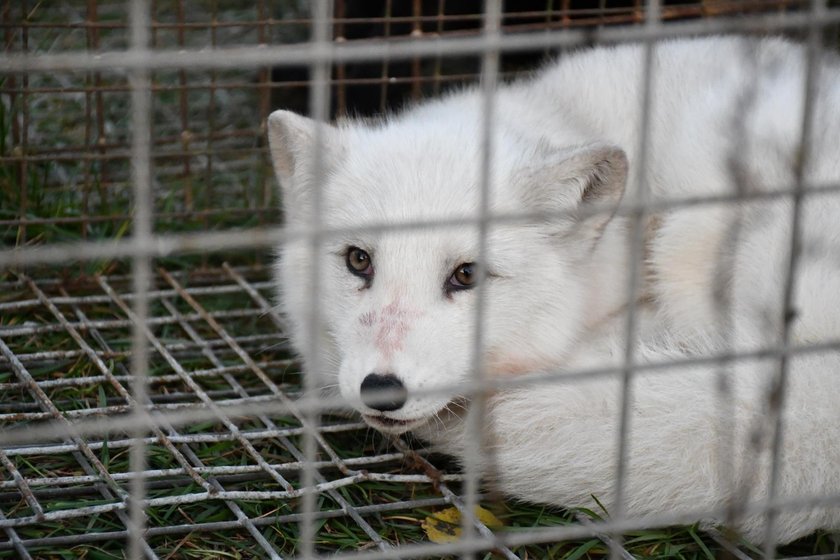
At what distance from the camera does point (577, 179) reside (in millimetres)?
2350

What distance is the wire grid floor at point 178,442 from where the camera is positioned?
2.10m

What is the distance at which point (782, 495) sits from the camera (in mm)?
1914

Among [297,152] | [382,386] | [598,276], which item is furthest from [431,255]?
[598,276]

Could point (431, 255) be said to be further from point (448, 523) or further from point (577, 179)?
point (448, 523)

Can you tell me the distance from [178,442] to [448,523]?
62 centimetres

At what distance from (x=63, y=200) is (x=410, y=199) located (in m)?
1.43

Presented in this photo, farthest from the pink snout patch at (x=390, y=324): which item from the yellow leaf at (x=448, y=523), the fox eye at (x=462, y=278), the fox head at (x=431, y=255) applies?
the yellow leaf at (x=448, y=523)

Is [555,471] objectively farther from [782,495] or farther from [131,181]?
[131,181]

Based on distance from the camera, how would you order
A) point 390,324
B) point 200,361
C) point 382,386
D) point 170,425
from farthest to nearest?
point 200,361 < point 170,425 < point 390,324 < point 382,386

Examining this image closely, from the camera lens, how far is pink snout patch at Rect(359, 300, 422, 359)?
6.75 feet

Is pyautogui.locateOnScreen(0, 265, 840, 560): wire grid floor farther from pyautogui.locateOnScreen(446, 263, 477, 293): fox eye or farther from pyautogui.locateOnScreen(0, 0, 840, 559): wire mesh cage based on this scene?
pyautogui.locateOnScreen(446, 263, 477, 293): fox eye

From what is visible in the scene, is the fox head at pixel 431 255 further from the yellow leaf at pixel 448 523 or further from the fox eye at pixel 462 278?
the yellow leaf at pixel 448 523

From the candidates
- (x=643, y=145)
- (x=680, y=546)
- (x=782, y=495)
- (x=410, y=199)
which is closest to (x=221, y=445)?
(x=410, y=199)

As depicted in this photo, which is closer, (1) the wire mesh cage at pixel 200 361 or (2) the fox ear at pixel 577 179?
(1) the wire mesh cage at pixel 200 361
